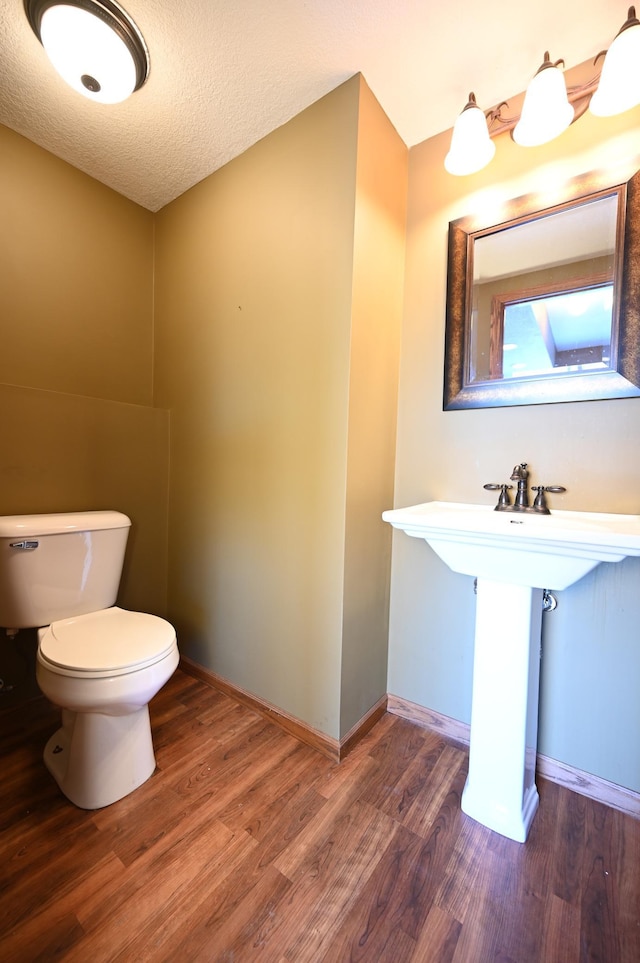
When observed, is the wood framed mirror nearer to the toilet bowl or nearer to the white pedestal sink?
the white pedestal sink

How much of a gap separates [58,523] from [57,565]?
15cm

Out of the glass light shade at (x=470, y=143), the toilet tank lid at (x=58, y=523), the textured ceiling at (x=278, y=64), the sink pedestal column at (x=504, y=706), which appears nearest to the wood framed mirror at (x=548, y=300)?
the glass light shade at (x=470, y=143)

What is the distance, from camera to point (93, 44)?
1.12m

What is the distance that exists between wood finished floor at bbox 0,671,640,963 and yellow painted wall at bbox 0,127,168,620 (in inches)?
36.7

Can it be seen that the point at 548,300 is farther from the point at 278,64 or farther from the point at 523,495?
the point at 278,64

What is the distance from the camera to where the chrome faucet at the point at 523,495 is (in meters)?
1.22

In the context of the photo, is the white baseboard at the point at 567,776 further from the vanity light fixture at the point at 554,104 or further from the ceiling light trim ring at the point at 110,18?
the ceiling light trim ring at the point at 110,18

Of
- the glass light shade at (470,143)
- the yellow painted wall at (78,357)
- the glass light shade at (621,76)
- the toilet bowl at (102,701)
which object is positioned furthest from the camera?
the yellow painted wall at (78,357)

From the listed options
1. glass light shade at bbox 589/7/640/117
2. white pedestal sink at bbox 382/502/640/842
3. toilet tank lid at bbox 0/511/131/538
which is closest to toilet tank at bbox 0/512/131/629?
toilet tank lid at bbox 0/511/131/538

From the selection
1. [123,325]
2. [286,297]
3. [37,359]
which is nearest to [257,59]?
[286,297]

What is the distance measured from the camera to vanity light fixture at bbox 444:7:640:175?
979 mm

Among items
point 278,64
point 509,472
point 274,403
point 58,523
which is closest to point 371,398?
point 274,403

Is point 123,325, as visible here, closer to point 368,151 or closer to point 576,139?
point 368,151

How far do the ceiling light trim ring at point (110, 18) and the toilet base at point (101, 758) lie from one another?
6.61 ft
